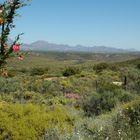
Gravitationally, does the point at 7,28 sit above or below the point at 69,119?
above

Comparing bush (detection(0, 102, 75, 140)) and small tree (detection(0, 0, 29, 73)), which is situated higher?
small tree (detection(0, 0, 29, 73))

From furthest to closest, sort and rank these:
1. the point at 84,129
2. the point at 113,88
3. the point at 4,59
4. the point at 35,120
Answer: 1. the point at 113,88
2. the point at 35,120
3. the point at 84,129
4. the point at 4,59

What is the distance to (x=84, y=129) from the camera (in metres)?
9.52

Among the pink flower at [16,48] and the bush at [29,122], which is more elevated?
the pink flower at [16,48]

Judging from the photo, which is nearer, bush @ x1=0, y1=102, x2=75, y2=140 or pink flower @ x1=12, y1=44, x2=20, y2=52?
pink flower @ x1=12, y1=44, x2=20, y2=52

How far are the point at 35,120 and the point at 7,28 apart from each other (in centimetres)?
363

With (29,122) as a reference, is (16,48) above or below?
above

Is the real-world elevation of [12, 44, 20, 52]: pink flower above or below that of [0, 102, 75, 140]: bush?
above

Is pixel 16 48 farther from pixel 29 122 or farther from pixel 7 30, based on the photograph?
pixel 29 122

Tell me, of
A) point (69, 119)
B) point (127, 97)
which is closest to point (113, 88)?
point (127, 97)

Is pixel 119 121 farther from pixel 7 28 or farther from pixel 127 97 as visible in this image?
pixel 127 97

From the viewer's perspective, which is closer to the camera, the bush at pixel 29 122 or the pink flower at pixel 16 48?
the pink flower at pixel 16 48

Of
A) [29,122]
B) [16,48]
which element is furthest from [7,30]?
[29,122]

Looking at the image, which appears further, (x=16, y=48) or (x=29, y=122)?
(x=29, y=122)
